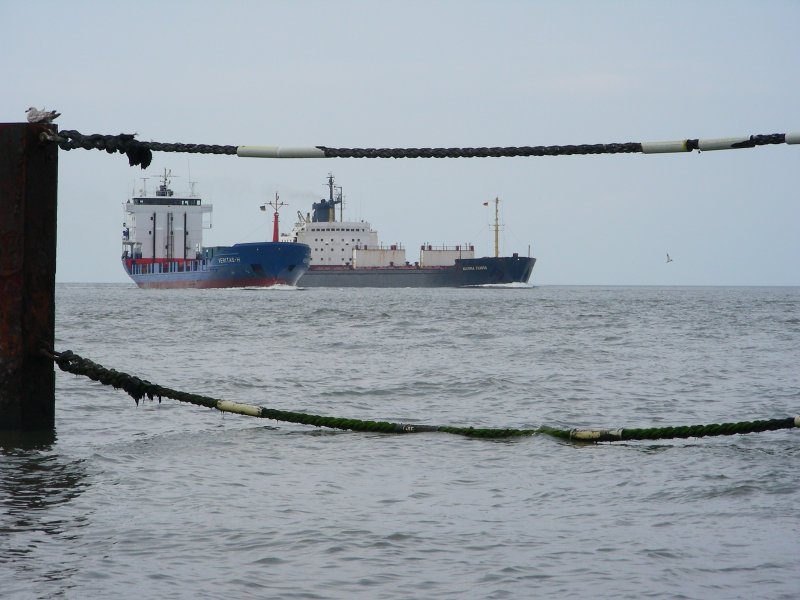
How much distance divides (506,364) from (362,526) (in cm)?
1184

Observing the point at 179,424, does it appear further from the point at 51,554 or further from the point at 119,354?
the point at 119,354

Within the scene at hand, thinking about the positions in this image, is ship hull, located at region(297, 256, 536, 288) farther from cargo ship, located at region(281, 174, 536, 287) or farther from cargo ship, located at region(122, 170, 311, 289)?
cargo ship, located at region(122, 170, 311, 289)

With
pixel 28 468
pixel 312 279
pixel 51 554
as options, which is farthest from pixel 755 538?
pixel 312 279

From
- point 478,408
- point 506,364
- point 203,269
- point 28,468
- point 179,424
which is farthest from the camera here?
point 203,269

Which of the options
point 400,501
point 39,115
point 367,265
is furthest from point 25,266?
point 367,265

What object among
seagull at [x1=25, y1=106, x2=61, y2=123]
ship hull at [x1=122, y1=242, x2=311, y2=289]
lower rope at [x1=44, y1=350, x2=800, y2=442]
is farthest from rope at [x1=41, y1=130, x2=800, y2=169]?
ship hull at [x1=122, y1=242, x2=311, y2=289]

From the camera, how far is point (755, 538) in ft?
15.0

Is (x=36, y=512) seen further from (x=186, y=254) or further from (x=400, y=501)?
(x=186, y=254)

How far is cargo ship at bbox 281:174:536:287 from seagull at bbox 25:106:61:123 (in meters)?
97.9

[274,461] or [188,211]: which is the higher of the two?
[188,211]

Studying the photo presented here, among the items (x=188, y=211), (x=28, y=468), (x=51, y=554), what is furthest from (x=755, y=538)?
(x=188, y=211)

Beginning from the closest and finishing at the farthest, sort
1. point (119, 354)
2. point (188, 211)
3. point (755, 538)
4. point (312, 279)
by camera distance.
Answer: point (755, 538), point (119, 354), point (188, 211), point (312, 279)

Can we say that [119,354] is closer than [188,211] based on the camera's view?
Yes

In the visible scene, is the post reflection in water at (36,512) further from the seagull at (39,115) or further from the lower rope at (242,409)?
the seagull at (39,115)
